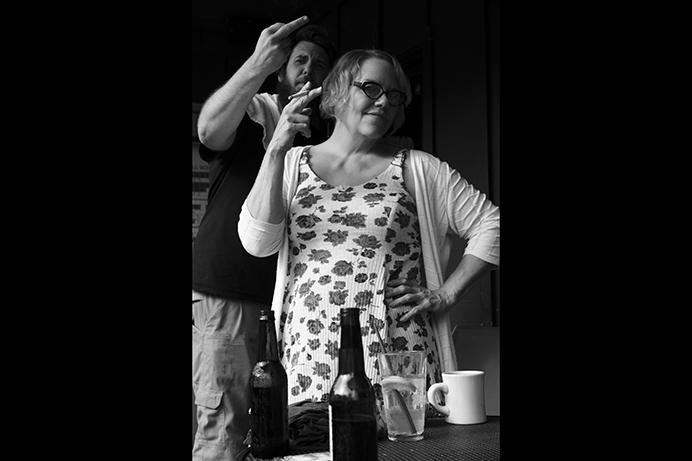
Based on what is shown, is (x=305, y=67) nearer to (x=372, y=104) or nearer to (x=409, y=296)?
(x=372, y=104)

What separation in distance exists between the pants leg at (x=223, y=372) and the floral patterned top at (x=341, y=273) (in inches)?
17.3

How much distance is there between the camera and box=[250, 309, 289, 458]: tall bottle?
1.15 meters

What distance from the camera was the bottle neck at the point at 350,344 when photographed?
3.59 ft

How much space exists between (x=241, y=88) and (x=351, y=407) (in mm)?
1113

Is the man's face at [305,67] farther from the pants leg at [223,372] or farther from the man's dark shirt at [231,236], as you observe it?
A: the pants leg at [223,372]

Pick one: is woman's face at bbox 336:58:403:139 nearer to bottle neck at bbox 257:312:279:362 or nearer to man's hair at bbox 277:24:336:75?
man's hair at bbox 277:24:336:75

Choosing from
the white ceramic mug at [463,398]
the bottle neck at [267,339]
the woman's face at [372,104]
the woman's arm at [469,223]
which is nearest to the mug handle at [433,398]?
the white ceramic mug at [463,398]

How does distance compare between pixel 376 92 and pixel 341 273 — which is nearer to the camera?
pixel 341 273

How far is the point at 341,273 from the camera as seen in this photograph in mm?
1694

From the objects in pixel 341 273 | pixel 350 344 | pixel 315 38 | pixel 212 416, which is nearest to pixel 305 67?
pixel 315 38
